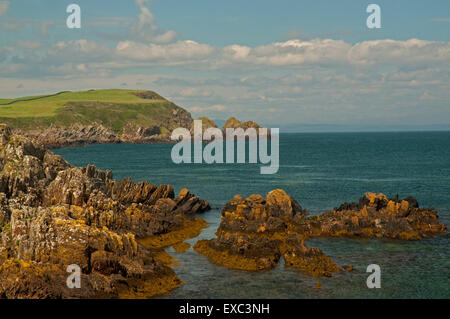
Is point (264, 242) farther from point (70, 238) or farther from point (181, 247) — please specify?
point (70, 238)

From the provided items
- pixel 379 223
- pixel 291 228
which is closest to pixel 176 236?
pixel 291 228

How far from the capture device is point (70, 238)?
3422 centimetres

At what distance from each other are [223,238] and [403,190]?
5632 centimetres

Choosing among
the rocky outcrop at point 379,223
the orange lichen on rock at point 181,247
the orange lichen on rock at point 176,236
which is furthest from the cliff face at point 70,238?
the rocky outcrop at point 379,223

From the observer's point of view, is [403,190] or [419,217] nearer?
[419,217]

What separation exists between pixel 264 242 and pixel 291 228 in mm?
10530

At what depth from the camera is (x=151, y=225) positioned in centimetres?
5053

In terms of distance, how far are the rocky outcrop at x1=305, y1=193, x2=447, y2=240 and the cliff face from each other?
624 inches

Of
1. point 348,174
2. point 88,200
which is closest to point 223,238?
point 88,200
